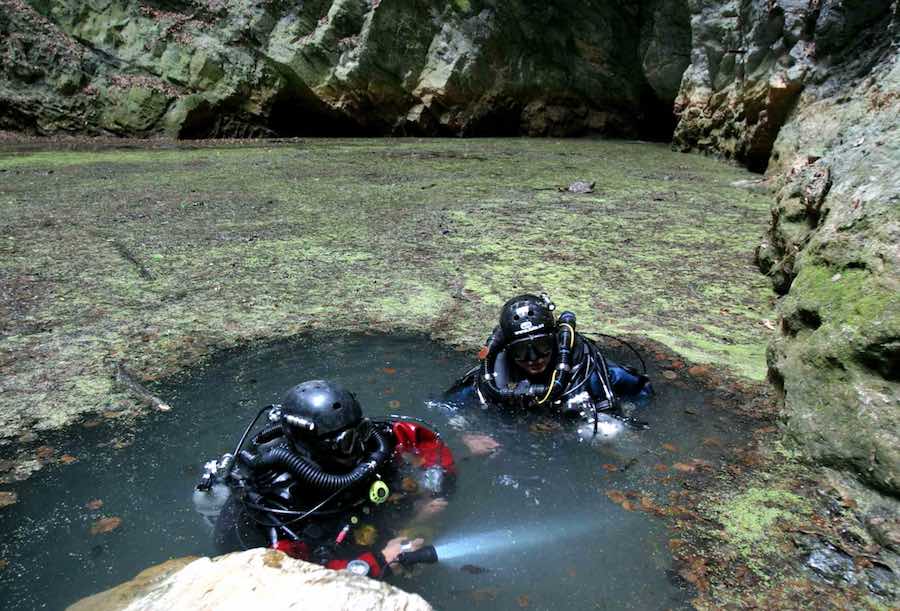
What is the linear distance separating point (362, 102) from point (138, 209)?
31.2 feet

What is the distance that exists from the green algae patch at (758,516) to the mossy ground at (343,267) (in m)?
0.01

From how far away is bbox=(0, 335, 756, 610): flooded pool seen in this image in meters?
2.21

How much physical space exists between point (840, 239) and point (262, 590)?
10.5 feet

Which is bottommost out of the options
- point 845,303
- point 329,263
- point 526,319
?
point 329,263

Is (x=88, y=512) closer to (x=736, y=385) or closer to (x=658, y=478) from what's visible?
(x=658, y=478)

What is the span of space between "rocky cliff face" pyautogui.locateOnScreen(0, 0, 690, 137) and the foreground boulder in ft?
46.7

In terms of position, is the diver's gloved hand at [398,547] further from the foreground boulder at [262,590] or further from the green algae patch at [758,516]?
the green algae patch at [758,516]

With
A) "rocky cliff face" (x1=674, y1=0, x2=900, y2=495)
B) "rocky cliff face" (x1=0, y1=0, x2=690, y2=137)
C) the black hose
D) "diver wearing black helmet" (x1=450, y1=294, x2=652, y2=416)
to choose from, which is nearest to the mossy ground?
"rocky cliff face" (x1=674, y1=0, x2=900, y2=495)

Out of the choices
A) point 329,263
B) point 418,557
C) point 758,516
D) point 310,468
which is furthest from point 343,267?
point 758,516

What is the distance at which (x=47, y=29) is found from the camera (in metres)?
14.4

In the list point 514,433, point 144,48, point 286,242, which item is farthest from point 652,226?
point 144,48

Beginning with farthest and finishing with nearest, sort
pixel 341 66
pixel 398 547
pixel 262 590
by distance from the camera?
pixel 341 66
pixel 398 547
pixel 262 590

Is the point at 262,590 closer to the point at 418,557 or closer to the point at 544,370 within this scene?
the point at 418,557

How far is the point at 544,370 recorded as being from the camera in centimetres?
354
